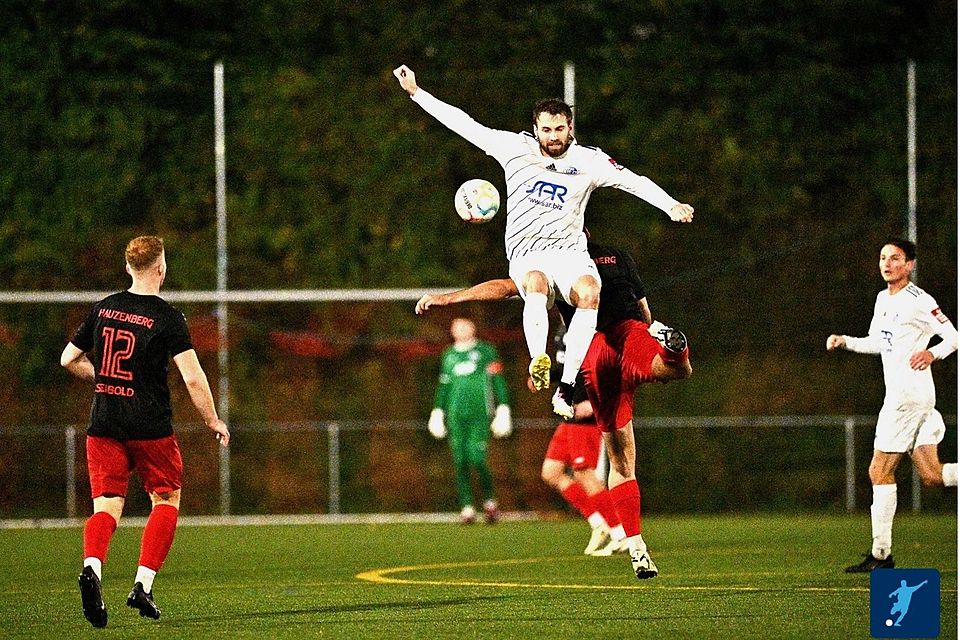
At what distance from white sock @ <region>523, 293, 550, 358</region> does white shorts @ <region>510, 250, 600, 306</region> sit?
0.10m

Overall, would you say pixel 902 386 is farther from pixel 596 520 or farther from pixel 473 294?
pixel 596 520

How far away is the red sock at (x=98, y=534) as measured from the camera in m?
8.30

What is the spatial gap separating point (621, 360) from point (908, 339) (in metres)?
2.04

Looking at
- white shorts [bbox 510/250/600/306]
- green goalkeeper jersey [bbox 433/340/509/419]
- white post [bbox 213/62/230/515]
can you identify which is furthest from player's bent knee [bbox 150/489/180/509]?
white post [bbox 213/62/230/515]

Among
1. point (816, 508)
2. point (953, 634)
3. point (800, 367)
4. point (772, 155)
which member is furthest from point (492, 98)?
point (953, 634)

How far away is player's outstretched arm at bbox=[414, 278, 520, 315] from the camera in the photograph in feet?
33.0

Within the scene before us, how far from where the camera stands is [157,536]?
8531 mm

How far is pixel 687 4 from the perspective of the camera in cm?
2216

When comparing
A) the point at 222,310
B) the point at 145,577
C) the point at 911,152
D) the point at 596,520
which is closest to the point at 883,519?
the point at 596,520

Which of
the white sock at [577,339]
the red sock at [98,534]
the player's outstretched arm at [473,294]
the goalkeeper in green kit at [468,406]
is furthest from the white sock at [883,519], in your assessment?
the goalkeeper in green kit at [468,406]

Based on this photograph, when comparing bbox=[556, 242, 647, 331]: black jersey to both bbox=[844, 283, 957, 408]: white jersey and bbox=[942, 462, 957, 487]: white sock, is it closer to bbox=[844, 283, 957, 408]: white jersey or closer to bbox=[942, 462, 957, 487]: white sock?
bbox=[844, 283, 957, 408]: white jersey

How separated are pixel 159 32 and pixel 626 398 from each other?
13723mm

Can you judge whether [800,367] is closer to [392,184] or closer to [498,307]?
[498,307]

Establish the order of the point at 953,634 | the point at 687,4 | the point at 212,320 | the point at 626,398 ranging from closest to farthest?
the point at 953,634 < the point at 626,398 < the point at 212,320 < the point at 687,4
